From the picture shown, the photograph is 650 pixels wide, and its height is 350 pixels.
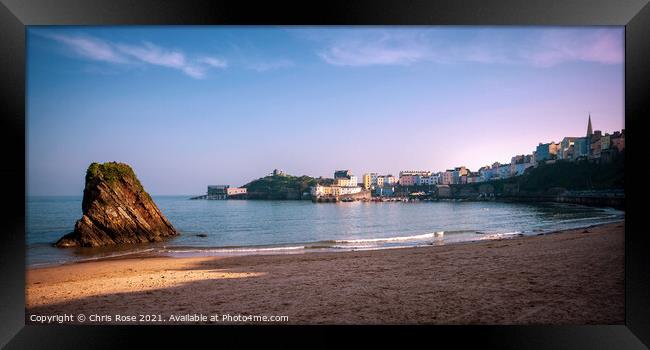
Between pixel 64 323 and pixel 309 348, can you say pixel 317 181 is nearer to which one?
pixel 309 348

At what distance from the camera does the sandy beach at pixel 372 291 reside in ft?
11.0

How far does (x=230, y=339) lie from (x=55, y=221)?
31.2 ft

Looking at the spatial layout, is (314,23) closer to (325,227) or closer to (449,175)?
(449,175)

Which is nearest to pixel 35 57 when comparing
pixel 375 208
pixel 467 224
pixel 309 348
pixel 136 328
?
pixel 136 328

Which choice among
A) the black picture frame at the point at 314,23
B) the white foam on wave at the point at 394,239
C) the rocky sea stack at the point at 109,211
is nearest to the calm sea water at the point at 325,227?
the white foam on wave at the point at 394,239

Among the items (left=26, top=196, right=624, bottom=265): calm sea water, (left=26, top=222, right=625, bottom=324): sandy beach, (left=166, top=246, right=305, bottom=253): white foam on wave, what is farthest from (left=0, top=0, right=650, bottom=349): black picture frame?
(left=166, top=246, right=305, bottom=253): white foam on wave

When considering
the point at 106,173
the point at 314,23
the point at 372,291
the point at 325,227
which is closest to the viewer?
the point at 314,23

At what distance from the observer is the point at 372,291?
3.74m

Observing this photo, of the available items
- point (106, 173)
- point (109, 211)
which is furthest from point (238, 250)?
point (106, 173)

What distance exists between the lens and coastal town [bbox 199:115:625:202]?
456 centimetres

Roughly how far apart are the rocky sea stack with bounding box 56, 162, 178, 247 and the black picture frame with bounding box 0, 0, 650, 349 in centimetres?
396

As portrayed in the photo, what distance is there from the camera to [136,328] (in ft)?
11.2

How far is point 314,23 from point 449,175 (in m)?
5.13

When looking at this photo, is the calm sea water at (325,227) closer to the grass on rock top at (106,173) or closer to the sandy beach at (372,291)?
the grass on rock top at (106,173)
